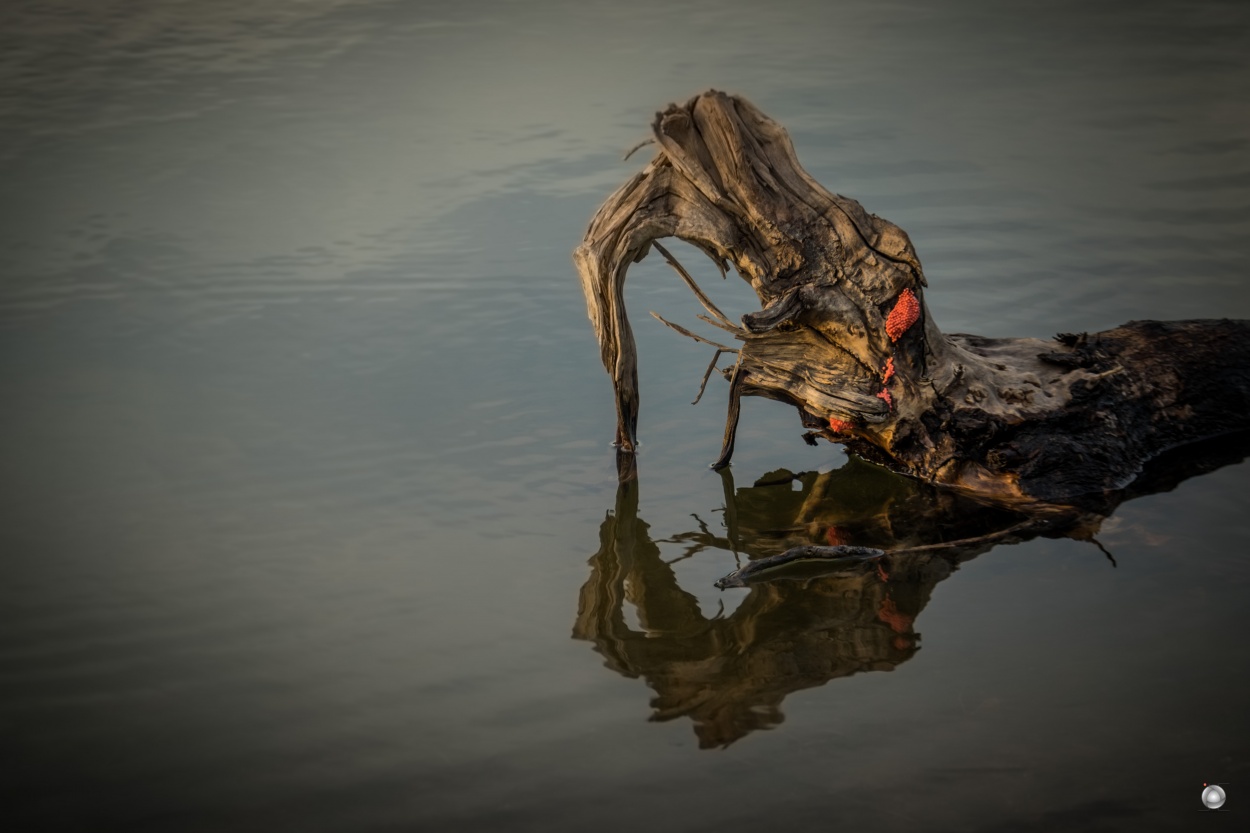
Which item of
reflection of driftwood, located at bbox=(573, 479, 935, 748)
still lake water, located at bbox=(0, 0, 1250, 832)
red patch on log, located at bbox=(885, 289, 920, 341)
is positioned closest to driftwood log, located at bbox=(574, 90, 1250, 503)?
red patch on log, located at bbox=(885, 289, 920, 341)

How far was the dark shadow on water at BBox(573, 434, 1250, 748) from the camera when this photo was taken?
4.49 m

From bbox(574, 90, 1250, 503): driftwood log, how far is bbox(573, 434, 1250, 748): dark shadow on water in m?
0.21

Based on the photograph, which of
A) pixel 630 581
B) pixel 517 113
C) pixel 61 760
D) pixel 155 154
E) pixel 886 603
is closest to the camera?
pixel 61 760

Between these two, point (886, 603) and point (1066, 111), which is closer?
point (886, 603)

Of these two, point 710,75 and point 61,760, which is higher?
point 710,75

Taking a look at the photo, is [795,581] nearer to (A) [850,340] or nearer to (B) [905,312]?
(A) [850,340]

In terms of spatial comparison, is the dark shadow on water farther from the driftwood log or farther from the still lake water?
the driftwood log

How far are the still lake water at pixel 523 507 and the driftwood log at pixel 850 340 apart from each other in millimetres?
357

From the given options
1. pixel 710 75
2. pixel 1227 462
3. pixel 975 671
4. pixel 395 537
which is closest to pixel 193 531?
pixel 395 537

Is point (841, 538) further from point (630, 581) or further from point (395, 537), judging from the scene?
point (395, 537)

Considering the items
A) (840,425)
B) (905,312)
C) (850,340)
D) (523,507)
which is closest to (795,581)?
(840,425)

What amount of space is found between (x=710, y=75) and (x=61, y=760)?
36.3 ft

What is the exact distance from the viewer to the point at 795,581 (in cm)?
512

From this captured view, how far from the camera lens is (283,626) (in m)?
4.99
